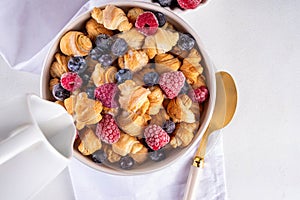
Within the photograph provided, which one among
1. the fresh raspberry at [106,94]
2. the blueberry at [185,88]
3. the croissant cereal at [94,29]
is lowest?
the blueberry at [185,88]

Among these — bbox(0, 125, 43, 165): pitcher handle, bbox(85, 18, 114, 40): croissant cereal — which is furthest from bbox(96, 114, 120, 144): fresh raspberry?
bbox(0, 125, 43, 165): pitcher handle

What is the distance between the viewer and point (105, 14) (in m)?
0.65

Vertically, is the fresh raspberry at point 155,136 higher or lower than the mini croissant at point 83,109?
lower

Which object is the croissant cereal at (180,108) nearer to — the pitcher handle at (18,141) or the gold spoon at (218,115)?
the gold spoon at (218,115)

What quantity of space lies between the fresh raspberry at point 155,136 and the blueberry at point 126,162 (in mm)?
45

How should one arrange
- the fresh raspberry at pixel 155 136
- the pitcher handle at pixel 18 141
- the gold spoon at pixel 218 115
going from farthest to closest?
the gold spoon at pixel 218 115, the fresh raspberry at pixel 155 136, the pitcher handle at pixel 18 141

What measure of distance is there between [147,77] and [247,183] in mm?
299

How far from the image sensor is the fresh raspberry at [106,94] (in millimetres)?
645

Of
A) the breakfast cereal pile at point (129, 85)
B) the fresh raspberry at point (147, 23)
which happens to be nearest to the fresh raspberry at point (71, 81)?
the breakfast cereal pile at point (129, 85)

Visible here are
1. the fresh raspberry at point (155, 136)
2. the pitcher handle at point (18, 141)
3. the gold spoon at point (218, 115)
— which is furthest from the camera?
the gold spoon at point (218, 115)

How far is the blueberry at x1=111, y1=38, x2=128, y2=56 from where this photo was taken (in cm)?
65

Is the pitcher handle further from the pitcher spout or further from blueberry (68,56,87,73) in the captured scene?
blueberry (68,56,87,73)

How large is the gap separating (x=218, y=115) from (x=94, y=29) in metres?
0.22

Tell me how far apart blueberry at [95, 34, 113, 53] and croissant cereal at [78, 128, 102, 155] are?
0.11 metres
